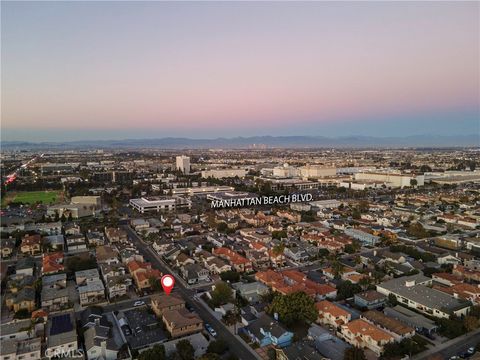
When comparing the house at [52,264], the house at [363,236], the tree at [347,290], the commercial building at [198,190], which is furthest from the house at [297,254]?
the commercial building at [198,190]

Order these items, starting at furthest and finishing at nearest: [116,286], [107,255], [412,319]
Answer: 1. [107,255]
2. [116,286]
3. [412,319]

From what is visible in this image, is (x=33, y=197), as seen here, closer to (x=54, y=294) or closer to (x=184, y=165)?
(x=184, y=165)

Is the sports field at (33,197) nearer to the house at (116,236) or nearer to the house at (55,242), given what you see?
the house at (55,242)

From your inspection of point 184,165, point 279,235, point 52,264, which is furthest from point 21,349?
point 184,165

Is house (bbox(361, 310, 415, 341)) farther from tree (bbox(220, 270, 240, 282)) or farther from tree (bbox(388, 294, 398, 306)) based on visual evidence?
tree (bbox(220, 270, 240, 282))

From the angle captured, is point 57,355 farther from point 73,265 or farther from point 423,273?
point 423,273

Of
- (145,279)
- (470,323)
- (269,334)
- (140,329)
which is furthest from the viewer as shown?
(145,279)
